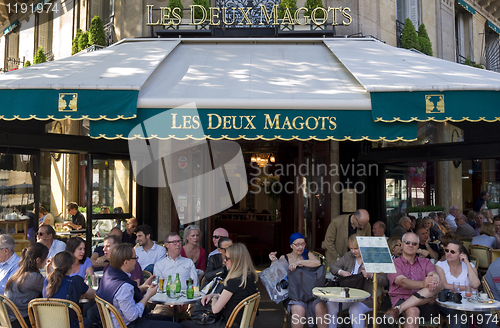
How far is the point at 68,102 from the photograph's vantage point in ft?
16.4

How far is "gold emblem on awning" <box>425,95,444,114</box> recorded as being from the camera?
16.5 feet

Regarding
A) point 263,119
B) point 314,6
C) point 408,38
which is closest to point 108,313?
point 263,119

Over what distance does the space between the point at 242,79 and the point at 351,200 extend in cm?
445

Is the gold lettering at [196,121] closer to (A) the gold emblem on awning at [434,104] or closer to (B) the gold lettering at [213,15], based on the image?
(A) the gold emblem on awning at [434,104]

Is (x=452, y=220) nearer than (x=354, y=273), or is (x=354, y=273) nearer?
(x=354, y=273)

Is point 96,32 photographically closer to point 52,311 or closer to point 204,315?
point 52,311

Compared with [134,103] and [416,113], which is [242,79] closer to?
[134,103]

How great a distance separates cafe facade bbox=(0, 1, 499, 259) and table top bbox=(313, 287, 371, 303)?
1.71 m

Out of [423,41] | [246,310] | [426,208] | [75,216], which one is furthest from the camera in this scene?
[75,216]

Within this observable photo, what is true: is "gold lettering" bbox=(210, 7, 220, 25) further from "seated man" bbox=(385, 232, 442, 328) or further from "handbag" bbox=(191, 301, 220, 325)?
"handbag" bbox=(191, 301, 220, 325)

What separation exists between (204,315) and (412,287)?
227 cm

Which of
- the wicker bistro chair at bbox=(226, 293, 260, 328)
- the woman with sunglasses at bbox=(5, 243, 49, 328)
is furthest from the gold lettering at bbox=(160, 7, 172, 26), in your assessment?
the wicker bistro chair at bbox=(226, 293, 260, 328)

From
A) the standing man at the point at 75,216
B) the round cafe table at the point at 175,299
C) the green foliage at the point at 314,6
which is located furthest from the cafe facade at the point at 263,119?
the standing man at the point at 75,216

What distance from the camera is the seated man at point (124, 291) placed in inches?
158
